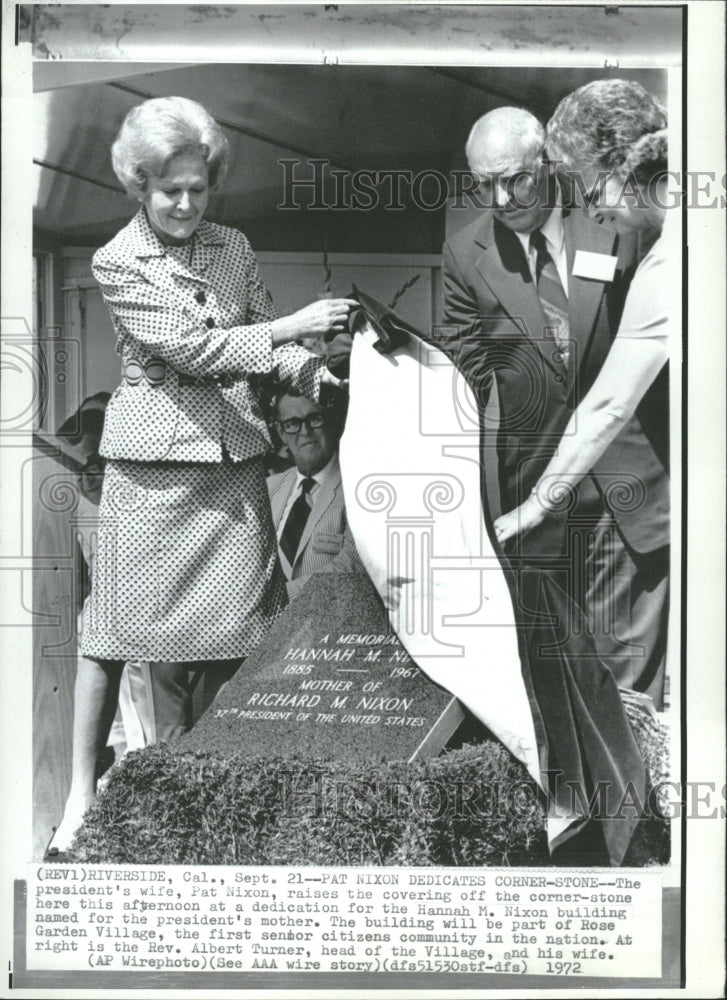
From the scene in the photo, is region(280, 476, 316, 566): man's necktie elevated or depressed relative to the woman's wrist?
depressed

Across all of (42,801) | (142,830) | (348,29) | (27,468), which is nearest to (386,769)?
(142,830)

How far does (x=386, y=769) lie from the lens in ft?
13.8

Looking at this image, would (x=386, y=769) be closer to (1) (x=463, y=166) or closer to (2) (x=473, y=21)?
(1) (x=463, y=166)

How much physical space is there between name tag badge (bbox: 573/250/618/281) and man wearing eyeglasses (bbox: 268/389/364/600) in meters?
1.05

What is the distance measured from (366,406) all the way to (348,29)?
1.38 m

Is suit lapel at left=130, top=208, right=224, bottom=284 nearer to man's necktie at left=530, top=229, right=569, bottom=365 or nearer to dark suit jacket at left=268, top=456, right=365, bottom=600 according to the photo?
dark suit jacket at left=268, top=456, right=365, bottom=600

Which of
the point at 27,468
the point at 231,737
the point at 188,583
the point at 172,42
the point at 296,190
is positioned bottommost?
the point at 231,737

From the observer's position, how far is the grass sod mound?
13.8ft

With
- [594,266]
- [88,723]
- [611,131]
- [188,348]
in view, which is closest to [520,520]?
[594,266]

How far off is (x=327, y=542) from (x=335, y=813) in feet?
3.21

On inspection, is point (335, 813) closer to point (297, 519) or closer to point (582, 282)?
point (297, 519)
